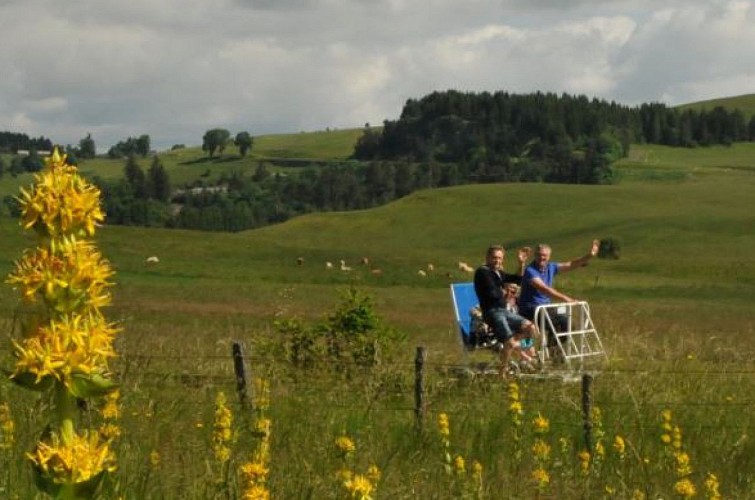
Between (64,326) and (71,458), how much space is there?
0.24 m

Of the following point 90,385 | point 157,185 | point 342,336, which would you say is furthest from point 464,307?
point 157,185

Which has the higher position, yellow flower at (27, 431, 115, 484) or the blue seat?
yellow flower at (27, 431, 115, 484)

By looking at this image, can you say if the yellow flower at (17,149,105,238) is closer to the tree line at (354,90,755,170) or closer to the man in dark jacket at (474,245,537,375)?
the man in dark jacket at (474,245,537,375)

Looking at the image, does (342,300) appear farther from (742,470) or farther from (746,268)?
(746,268)

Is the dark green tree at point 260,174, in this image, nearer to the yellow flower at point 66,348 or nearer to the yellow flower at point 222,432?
the yellow flower at point 222,432

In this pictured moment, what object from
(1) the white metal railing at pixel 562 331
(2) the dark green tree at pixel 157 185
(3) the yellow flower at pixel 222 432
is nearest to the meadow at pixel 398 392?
(3) the yellow flower at pixel 222 432

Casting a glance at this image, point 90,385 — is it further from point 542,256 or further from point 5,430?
point 542,256

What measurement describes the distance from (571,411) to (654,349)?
726 centimetres

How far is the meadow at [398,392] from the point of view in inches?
257

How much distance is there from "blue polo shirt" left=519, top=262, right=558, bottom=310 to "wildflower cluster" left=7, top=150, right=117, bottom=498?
13.2 m

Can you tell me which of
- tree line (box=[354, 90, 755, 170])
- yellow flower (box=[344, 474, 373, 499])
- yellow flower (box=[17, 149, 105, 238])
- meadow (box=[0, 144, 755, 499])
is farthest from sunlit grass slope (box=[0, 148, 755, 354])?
tree line (box=[354, 90, 755, 170])

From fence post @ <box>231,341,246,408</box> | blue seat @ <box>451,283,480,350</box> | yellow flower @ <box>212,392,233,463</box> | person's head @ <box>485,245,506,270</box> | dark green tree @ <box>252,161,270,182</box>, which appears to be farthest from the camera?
dark green tree @ <box>252,161,270,182</box>

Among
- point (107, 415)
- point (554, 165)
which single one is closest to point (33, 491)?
point (107, 415)

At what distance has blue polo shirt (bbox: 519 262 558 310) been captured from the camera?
1524cm
